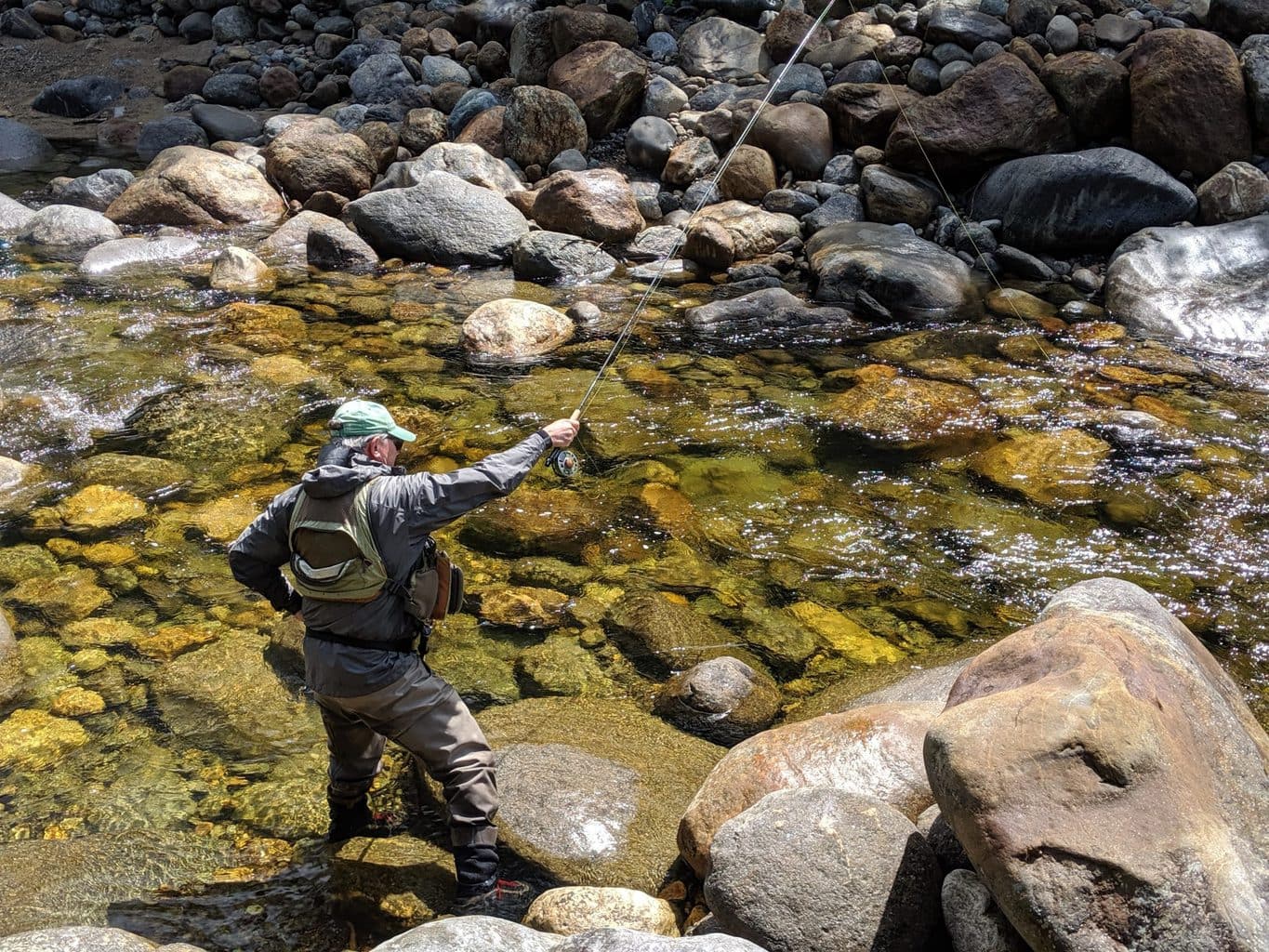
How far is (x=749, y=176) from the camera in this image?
525 inches

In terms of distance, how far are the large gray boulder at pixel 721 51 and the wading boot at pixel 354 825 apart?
44.4 ft

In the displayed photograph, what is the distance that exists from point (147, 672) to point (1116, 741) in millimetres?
4658

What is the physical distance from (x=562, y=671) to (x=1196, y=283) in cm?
809

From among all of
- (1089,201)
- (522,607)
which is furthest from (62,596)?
(1089,201)

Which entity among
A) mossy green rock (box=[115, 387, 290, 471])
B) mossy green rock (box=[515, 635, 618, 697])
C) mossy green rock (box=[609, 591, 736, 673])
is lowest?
mossy green rock (box=[115, 387, 290, 471])

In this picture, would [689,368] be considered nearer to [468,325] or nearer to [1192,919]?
[468,325]

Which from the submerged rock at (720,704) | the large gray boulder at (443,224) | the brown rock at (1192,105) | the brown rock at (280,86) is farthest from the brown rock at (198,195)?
the submerged rock at (720,704)

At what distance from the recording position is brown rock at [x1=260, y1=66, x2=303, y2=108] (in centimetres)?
1870

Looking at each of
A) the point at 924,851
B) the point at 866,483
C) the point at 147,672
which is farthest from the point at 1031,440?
the point at 147,672

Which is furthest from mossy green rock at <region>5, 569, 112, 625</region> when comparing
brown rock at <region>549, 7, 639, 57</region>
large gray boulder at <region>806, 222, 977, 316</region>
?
brown rock at <region>549, 7, 639, 57</region>

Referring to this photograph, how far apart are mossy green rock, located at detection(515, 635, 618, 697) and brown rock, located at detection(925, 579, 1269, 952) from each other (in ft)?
8.21

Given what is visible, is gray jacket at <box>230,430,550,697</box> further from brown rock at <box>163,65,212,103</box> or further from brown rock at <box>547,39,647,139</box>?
brown rock at <box>163,65,212,103</box>

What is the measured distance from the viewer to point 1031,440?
802 centimetres

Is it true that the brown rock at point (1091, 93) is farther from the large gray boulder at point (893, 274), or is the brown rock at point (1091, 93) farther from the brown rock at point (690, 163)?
the brown rock at point (690, 163)
